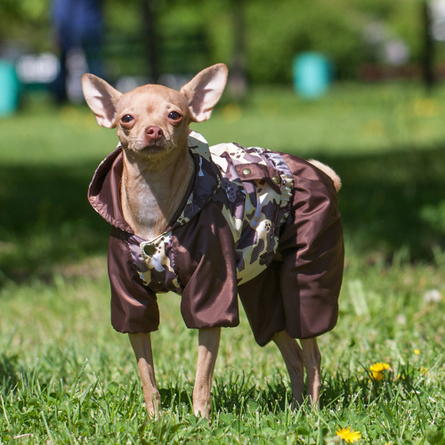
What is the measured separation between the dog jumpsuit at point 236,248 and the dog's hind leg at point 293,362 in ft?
0.38

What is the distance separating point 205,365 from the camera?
2.61 meters

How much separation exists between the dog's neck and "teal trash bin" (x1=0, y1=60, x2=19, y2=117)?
55.0ft

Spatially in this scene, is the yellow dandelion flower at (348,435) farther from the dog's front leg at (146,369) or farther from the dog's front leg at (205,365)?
the dog's front leg at (146,369)

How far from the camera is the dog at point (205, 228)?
99.1 inches

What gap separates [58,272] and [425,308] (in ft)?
9.82

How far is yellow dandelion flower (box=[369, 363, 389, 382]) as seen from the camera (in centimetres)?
316

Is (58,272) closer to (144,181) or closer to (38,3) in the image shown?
(144,181)

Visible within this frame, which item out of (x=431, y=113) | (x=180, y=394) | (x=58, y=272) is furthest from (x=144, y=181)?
(x=431, y=113)

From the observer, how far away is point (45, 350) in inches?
155

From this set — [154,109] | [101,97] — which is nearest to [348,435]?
[154,109]

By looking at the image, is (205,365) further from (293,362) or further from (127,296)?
(293,362)

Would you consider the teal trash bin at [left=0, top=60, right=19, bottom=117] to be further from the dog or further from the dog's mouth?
the dog's mouth

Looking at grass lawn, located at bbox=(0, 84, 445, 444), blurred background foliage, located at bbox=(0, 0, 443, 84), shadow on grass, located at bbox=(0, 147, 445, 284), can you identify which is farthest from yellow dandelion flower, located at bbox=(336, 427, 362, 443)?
blurred background foliage, located at bbox=(0, 0, 443, 84)

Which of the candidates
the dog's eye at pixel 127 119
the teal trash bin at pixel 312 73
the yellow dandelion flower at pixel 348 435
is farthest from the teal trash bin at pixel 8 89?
the yellow dandelion flower at pixel 348 435
